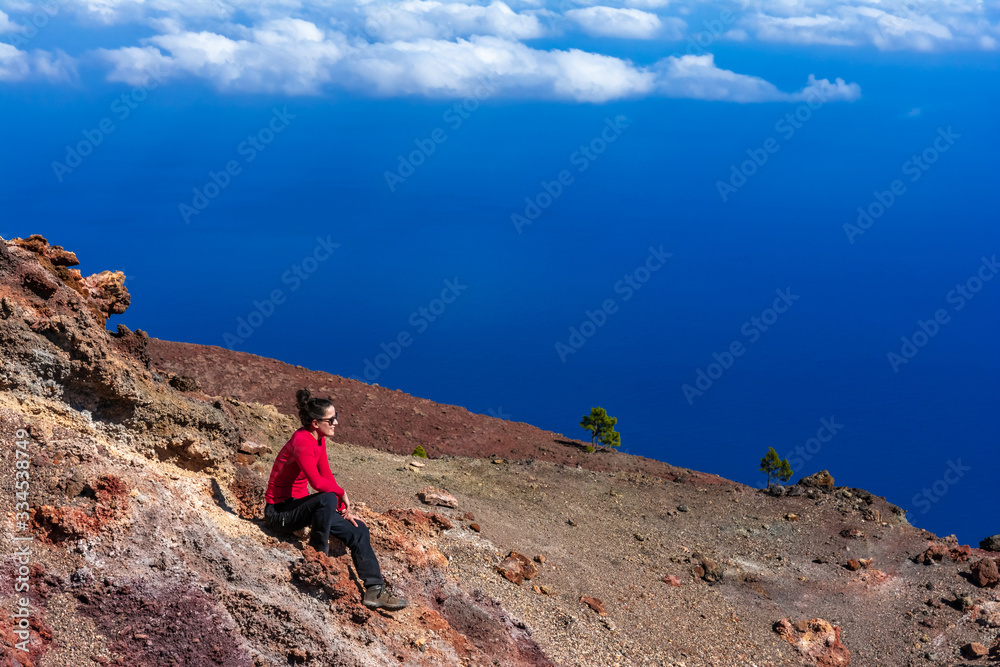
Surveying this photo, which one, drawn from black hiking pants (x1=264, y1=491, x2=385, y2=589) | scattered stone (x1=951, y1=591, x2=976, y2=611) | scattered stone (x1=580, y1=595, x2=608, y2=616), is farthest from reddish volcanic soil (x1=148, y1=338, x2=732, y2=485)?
black hiking pants (x1=264, y1=491, x2=385, y2=589)

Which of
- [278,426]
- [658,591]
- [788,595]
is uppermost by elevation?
[278,426]

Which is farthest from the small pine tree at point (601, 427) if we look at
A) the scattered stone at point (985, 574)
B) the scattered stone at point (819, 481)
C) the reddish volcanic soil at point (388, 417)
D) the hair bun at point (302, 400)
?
the hair bun at point (302, 400)

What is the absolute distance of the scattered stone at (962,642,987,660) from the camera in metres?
16.4

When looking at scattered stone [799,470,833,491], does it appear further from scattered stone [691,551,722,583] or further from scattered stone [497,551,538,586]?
scattered stone [497,551,538,586]

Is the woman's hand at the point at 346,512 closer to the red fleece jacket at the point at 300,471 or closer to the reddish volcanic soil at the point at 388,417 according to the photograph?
the red fleece jacket at the point at 300,471

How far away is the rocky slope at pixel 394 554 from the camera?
8.98 m

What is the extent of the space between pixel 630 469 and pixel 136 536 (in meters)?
21.6

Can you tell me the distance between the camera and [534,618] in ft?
44.0

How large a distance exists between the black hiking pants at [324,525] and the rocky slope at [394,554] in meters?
0.21

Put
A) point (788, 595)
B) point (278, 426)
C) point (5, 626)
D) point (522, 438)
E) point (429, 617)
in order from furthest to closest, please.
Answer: point (522, 438), point (278, 426), point (788, 595), point (429, 617), point (5, 626)

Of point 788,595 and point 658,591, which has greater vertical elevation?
point 788,595

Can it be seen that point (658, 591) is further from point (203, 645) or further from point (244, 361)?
Answer: point (244, 361)

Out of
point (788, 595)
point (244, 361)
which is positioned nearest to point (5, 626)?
point (788, 595)

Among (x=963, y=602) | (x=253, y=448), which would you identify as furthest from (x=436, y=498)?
(x=963, y=602)
